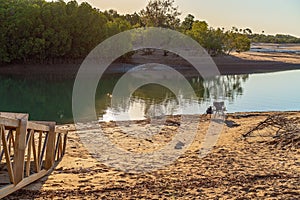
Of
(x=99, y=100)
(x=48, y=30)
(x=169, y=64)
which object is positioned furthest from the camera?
(x=169, y=64)

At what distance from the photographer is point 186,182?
6953 mm

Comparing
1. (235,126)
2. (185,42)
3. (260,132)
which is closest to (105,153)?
(260,132)

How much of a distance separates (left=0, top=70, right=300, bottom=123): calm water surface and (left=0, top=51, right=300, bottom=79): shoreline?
12.0ft

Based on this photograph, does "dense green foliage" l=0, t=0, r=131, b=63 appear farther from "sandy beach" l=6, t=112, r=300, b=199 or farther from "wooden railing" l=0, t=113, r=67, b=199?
"wooden railing" l=0, t=113, r=67, b=199

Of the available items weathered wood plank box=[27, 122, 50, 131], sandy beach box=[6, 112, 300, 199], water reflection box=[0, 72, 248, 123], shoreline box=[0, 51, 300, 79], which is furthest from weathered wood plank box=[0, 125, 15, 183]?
shoreline box=[0, 51, 300, 79]

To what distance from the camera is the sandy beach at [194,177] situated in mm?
6352

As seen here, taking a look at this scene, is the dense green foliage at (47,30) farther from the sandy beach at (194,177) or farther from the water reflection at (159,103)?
the sandy beach at (194,177)

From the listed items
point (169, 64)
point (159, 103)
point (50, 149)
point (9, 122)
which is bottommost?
point (50, 149)

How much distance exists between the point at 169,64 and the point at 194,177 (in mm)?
42219

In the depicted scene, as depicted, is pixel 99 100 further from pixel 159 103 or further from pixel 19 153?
pixel 19 153

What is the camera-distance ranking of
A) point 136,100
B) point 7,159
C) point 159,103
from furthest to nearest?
point 136,100 < point 159,103 < point 7,159

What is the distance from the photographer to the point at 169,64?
161 ft

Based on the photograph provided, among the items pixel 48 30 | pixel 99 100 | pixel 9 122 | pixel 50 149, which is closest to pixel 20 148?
pixel 9 122

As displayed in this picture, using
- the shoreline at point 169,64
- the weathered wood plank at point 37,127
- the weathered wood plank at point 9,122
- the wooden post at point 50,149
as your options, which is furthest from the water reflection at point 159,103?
the weathered wood plank at point 9,122
